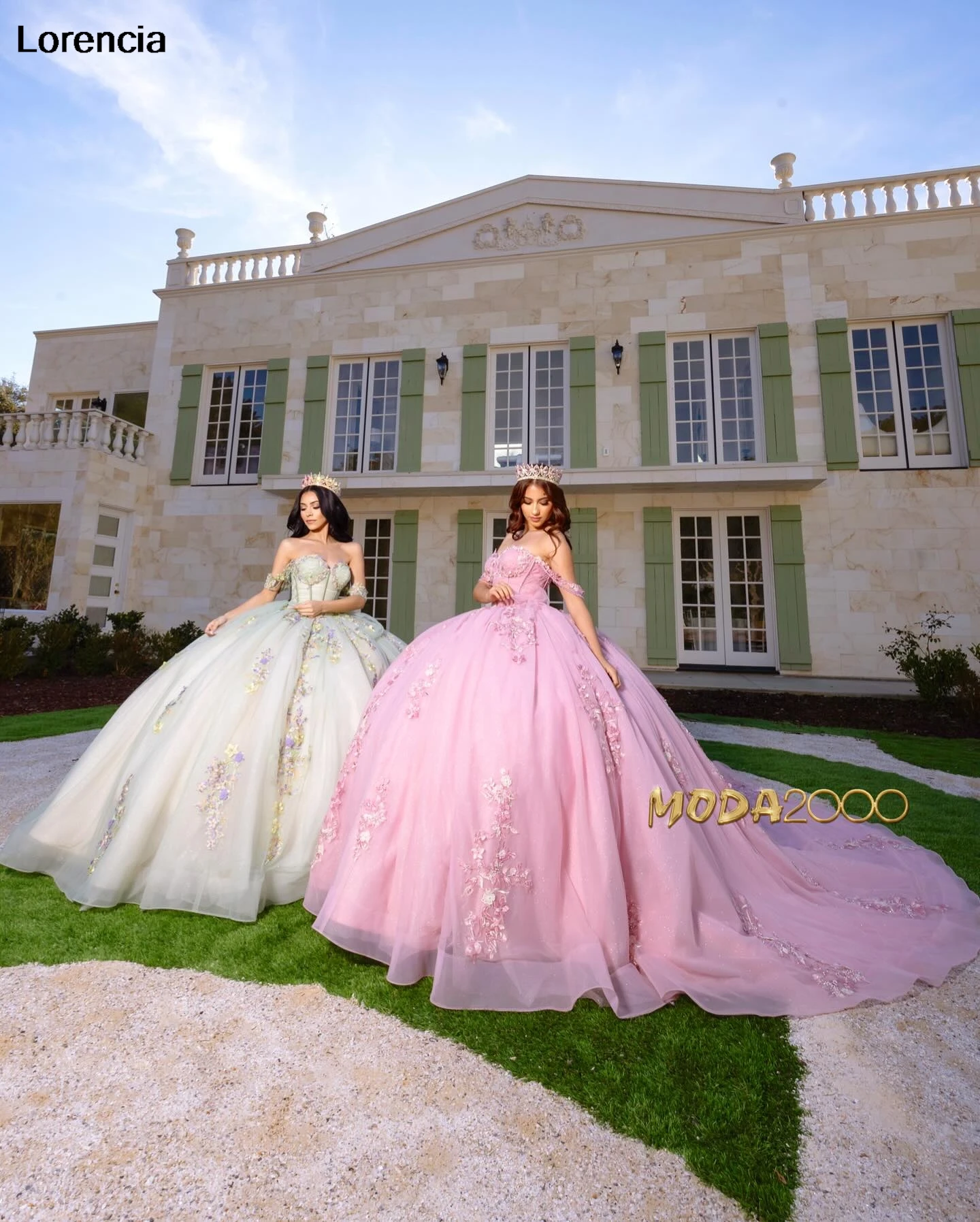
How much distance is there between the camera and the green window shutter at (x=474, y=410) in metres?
10.4

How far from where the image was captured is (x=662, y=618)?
9.51m

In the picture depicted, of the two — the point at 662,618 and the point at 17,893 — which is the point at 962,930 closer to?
the point at 17,893

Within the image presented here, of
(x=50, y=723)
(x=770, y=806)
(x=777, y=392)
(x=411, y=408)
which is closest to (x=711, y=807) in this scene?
(x=770, y=806)

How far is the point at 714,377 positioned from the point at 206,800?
10099mm

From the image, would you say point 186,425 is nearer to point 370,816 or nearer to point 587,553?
point 587,553

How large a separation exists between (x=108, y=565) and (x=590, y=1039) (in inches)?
471

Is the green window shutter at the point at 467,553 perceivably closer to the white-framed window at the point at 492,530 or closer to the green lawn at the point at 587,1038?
the white-framed window at the point at 492,530

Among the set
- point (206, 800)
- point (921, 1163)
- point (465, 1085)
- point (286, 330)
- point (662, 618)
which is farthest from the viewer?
point (286, 330)

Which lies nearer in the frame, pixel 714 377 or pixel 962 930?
pixel 962 930

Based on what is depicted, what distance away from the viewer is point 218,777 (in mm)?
2516

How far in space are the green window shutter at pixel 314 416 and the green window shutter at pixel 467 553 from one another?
292cm

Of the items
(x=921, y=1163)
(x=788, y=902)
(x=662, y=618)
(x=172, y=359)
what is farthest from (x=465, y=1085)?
(x=172, y=359)

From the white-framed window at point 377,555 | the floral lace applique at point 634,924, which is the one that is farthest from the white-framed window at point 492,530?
the floral lace applique at point 634,924

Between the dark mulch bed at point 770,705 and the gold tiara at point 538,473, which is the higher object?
the gold tiara at point 538,473
